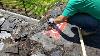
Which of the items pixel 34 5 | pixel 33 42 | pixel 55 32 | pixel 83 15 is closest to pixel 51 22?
pixel 55 32

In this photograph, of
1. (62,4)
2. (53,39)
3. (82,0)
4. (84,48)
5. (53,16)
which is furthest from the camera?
(62,4)

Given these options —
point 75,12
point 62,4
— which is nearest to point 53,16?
point 62,4

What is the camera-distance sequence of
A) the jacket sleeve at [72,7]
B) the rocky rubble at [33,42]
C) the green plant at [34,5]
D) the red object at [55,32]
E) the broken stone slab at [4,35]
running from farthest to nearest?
the green plant at [34,5]
the broken stone slab at [4,35]
the red object at [55,32]
the rocky rubble at [33,42]
the jacket sleeve at [72,7]

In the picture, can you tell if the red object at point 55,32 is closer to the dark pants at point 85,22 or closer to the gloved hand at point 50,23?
the gloved hand at point 50,23

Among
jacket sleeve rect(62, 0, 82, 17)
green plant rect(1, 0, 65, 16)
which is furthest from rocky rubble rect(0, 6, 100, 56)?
jacket sleeve rect(62, 0, 82, 17)

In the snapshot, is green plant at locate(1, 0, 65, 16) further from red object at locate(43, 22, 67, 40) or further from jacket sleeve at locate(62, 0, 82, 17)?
jacket sleeve at locate(62, 0, 82, 17)

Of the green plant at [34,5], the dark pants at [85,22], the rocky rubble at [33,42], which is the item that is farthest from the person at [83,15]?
the green plant at [34,5]

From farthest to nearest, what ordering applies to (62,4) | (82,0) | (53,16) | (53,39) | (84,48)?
(62,4) → (53,16) → (53,39) → (84,48) → (82,0)

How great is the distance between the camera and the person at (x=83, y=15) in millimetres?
5250

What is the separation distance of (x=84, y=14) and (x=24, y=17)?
1.59m

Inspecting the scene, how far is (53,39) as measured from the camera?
19.4ft

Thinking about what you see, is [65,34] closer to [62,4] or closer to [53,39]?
[53,39]

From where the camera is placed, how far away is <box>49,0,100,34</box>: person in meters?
5.25

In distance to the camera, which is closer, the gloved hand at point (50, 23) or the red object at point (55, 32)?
the red object at point (55, 32)
